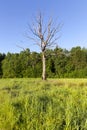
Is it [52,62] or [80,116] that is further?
[52,62]

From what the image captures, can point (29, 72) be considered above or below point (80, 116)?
above

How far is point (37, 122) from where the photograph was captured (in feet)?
16.6

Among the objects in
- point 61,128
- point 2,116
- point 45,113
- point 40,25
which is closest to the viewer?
point 61,128

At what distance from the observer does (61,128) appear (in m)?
4.78

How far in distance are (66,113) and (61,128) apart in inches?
15.1

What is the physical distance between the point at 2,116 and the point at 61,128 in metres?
1.59

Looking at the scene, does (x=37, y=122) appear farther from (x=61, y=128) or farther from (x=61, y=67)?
(x=61, y=67)

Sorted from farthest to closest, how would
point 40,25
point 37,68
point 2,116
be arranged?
point 37,68, point 40,25, point 2,116

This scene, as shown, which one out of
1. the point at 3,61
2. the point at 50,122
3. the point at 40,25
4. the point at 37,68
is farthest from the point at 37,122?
the point at 3,61

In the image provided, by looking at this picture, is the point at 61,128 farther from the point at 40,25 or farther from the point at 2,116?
the point at 40,25

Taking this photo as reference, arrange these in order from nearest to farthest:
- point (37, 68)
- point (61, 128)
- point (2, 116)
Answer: point (61, 128)
point (2, 116)
point (37, 68)

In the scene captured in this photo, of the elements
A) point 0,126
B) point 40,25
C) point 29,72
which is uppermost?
point 40,25

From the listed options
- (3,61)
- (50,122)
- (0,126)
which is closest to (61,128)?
(50,122)

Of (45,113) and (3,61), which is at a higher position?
(3,61)
